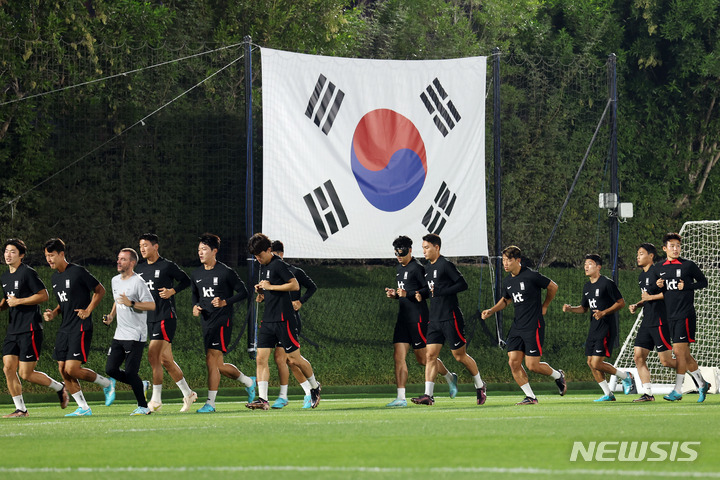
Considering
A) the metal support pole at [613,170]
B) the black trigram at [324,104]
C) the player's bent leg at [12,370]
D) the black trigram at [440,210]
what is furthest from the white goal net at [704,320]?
the player's bent leg at [12,370]

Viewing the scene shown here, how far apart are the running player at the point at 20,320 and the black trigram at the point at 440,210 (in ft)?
31.2

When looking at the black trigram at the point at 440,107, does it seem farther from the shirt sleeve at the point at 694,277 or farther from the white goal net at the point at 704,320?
the shirt sleeve at the point at 694,277

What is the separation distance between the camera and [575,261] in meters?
28.6

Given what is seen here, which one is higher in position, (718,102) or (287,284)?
(718,102)

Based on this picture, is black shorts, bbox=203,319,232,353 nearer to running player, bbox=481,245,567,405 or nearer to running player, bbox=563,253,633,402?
running player, bbox=481,245,567,405

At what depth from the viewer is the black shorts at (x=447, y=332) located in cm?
1505

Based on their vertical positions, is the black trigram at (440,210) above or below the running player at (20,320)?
above

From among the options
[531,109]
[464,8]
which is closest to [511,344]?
[531,109]

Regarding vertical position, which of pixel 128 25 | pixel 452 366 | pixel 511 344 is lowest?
pixel 452 366

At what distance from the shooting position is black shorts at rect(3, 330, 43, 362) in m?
14.2

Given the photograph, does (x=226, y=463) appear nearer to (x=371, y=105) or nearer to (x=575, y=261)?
(x=371, y=105)

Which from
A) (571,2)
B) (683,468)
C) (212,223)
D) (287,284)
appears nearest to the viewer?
(683,468)

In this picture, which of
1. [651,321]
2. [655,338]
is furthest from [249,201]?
[655,338]

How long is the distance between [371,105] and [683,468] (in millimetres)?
→ 15670
